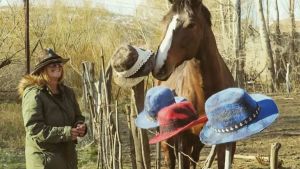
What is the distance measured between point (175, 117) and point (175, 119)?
0.04ft

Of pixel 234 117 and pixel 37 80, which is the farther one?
pixel 37 80

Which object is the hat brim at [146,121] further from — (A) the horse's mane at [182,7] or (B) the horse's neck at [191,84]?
(B) the horse's neck at [191,84]

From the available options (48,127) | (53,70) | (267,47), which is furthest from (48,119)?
(267,47)

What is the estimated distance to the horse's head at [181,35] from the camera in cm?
335

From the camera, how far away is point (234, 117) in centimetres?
177

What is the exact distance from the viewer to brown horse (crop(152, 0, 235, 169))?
3.43 metres

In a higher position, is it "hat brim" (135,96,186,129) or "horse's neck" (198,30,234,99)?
"horse's neck" (198,30,234,99)

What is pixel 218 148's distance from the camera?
388 cm

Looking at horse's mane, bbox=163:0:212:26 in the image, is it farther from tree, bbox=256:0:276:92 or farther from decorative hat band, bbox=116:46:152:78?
tree, bbox=256:0:276:92

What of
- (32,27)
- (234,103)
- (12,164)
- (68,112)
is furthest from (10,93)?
→ (234,103)

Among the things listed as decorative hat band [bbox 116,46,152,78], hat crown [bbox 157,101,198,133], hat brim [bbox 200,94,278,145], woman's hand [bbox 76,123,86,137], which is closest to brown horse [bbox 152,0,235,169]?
decorative hat band [bbox 116,46,152,78]

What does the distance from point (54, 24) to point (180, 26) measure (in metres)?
18.9

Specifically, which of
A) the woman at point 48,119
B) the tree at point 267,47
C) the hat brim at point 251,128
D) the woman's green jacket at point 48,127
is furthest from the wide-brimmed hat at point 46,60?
the tree at point 267,47

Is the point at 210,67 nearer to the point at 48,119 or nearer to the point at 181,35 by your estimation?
the point at 181,35
